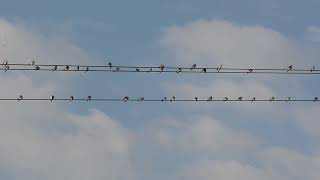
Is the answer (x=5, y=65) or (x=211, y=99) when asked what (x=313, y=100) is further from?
(x=5, y=65)

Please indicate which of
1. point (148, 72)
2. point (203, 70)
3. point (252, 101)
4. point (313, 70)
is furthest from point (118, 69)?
point (313, 70)

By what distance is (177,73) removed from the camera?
58781 mm

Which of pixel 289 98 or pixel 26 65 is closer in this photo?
pixel 26 65

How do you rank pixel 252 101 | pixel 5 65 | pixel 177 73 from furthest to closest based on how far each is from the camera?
pixel 252 101 → pixel 177 73 → pixel 5 65

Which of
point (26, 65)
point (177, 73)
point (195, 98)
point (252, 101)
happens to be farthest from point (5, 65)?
point (252, 101)

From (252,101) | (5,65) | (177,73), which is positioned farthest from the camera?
(252,101)

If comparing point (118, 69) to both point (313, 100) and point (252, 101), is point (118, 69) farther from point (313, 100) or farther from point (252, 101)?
point (313, 100)

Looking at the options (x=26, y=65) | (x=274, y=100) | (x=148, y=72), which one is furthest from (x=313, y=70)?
(x=26, y=65)

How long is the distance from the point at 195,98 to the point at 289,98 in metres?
9.93

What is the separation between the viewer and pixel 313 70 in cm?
6166

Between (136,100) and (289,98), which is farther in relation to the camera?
(289,98)

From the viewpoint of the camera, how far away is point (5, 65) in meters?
54.9

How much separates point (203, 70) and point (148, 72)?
18.4 feet

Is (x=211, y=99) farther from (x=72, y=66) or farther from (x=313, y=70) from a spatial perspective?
(x=72, y=66)
